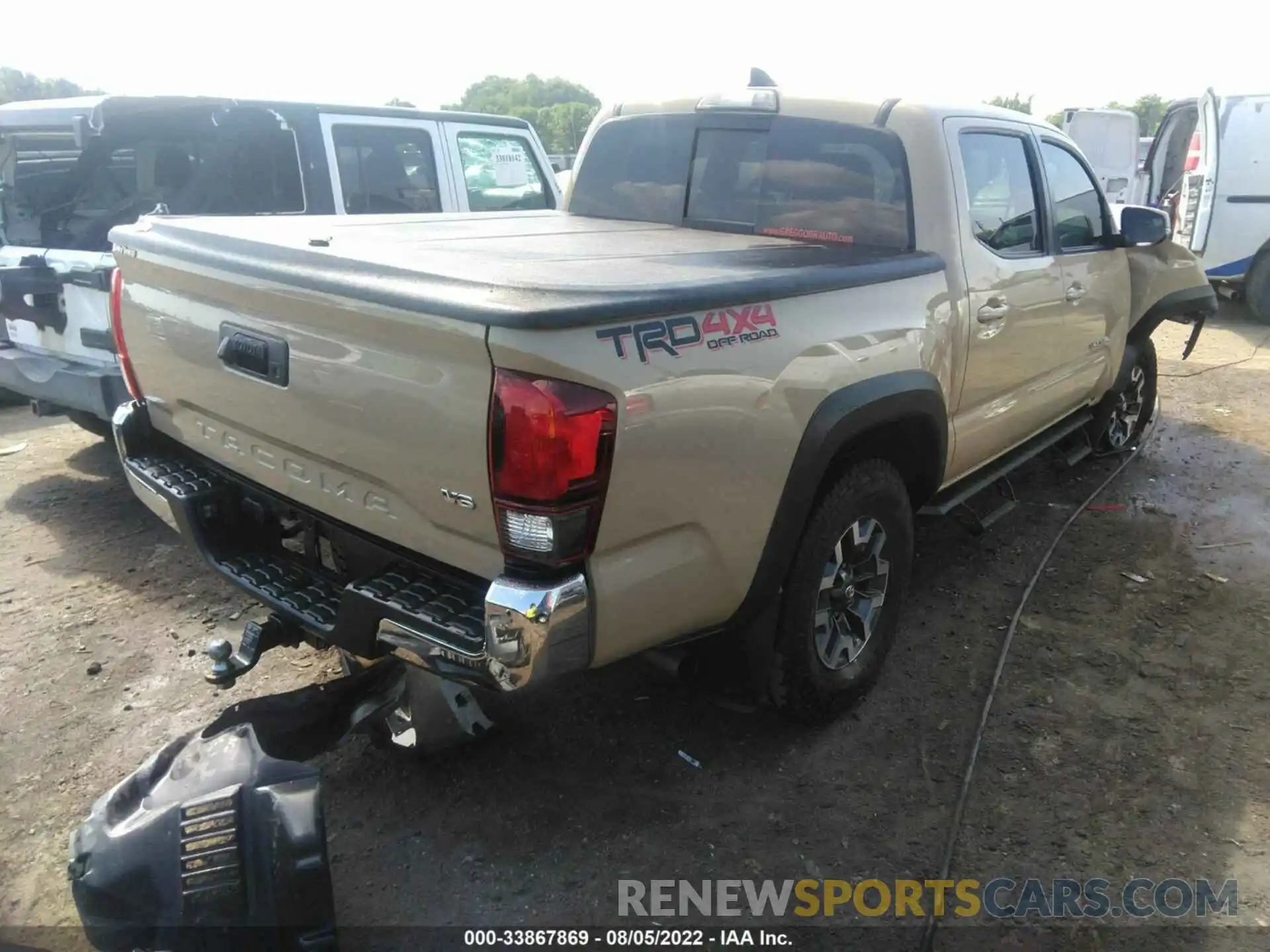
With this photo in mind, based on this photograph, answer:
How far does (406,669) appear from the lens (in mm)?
2656

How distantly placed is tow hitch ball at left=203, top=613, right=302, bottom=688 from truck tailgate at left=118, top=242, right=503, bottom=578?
38 cm

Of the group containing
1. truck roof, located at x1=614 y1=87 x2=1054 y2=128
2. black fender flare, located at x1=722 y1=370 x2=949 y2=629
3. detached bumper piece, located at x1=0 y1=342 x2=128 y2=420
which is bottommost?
detached bumper piece, located at x1=0 y1=342 x2=128 y2=420

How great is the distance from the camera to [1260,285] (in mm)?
9938

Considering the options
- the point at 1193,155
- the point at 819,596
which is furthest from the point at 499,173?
the point at 1193,155

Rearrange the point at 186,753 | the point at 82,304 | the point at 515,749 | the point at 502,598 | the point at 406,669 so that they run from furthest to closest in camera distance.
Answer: the point at 82,304 → the point at 515,749 → the point at 406,669 → the point at 186,753 → the point at 502,598

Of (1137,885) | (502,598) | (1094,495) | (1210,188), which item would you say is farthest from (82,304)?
(1210,188)

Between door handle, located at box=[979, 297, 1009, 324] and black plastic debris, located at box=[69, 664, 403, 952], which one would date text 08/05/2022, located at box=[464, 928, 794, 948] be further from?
Result: door handle, located at box=[979, 297, 1009, 324]

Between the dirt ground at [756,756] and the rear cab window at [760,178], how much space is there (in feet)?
5.41

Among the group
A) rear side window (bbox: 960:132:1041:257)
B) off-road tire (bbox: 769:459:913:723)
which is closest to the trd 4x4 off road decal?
off-road tire (bbox: 769:459:913:723)

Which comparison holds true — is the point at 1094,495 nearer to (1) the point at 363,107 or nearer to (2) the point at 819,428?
(2) the point at 819,428

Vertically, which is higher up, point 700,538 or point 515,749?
point 700,538

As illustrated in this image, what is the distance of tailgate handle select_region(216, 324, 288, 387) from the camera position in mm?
2377

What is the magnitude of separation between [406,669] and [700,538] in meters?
0.98

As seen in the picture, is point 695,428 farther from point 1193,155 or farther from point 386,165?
point 1193,155
